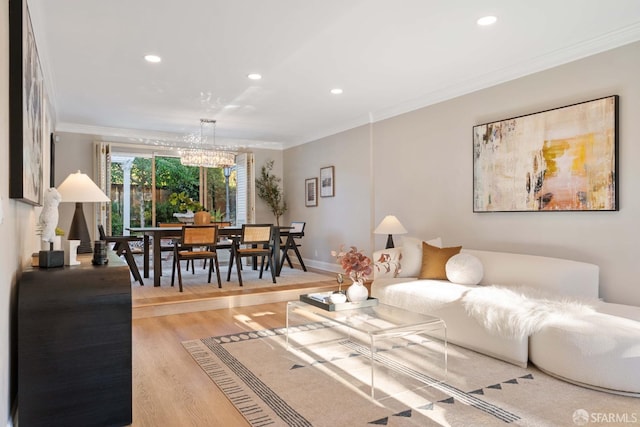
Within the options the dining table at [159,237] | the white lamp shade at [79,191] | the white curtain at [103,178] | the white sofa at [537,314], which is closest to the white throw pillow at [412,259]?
the white sofa at [537,314]

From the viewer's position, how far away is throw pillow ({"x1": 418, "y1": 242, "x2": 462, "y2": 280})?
4.21 metres

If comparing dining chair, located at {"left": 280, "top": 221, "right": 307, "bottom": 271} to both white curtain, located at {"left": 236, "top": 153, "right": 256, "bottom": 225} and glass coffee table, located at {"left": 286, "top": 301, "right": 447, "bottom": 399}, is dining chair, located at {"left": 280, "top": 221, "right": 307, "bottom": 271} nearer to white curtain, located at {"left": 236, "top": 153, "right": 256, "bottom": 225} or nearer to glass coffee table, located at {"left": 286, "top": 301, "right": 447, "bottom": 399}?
white curtain, located at {"left": 236, "top": 153, "right": 256, "bottom": 225}

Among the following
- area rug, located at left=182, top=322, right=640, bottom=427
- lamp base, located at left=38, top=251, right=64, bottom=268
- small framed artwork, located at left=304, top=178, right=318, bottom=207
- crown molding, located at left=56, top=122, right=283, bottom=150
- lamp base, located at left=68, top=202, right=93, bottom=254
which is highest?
crown molding, located at left=56, top=122, right=283, bottom=150

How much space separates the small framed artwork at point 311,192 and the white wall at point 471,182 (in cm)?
19

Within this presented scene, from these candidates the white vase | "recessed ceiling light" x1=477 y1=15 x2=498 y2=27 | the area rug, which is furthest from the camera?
the white vase

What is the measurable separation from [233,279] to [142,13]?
407cm

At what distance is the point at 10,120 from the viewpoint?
1938 millimetres

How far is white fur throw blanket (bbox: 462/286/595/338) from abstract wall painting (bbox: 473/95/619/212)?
1010 mm

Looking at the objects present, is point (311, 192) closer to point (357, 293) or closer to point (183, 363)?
point (357, 293)

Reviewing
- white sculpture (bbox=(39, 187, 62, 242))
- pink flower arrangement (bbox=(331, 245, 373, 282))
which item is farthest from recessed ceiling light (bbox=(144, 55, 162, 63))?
pink flower arrangement (bbox=(331, 245, 373, 282))

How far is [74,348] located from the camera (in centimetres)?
205

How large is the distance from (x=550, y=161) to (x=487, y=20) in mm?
1507

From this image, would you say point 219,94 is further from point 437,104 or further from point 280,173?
point 280,173

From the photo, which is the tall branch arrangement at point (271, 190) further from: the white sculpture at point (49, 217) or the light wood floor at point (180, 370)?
the white sculpture at point (49, 217)
